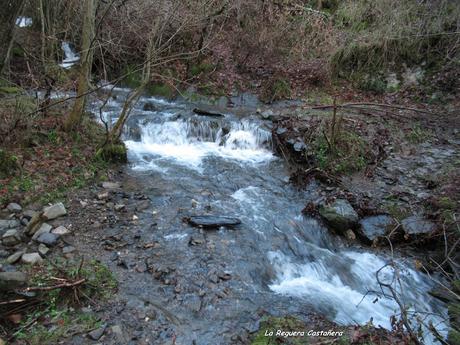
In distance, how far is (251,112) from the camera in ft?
34.1

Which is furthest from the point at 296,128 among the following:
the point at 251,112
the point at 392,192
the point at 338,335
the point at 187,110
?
the point at 338,335

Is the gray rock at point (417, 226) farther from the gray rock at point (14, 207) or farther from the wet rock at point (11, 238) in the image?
the gray rock at point (14, 207)

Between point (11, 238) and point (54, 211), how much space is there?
722 mm

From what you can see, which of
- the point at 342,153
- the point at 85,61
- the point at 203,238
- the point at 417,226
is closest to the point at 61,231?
the point at 203,238

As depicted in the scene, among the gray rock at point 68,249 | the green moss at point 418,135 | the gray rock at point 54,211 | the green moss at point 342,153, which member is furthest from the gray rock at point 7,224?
the green moss at point 418,135

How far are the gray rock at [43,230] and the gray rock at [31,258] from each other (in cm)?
39

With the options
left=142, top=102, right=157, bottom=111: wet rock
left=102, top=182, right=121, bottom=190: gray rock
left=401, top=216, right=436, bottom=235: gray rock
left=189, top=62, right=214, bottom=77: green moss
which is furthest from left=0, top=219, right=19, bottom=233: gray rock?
left=189, top=62, right=214, bottom=77: green moss

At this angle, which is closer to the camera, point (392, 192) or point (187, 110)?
point (392, 192)

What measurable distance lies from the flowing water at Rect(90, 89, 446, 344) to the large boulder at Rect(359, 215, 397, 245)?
30cm

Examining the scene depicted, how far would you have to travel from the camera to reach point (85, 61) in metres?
6.31

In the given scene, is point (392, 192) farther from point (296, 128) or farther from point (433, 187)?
point (296, 128)

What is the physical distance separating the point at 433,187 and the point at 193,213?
4.57m

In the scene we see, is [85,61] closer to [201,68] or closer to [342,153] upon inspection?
[342,153]

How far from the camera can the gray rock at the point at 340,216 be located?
5832 millimetres
